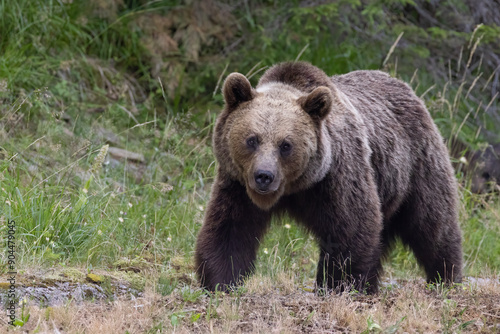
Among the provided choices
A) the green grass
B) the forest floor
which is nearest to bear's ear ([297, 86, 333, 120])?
the forest floor

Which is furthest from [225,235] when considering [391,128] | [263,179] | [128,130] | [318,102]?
[128,130]

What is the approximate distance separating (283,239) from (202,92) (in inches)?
148

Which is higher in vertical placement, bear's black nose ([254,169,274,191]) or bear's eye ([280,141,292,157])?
bear's eye ([280,141,292,157])

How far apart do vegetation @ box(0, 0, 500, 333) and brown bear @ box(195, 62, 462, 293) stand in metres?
0.32

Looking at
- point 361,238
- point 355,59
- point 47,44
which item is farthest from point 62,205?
point 355,59

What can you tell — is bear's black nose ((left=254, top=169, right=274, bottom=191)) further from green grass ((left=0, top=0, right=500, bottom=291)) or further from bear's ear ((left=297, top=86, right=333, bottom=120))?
green grass ((left=0, top=0, right=500, bottom=291))

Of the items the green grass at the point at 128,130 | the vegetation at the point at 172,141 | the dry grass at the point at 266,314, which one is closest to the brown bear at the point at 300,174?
the vegetation at the point at 172,141

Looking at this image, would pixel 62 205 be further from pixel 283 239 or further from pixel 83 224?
pixel 283 239

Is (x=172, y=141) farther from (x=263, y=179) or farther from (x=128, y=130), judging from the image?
(x=263, y=179)

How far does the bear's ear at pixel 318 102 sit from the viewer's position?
483 centimetres

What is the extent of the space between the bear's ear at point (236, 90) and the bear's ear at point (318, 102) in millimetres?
370

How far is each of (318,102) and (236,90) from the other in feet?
1.89

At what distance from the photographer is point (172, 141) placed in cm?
685

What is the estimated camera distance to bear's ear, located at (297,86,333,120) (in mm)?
4828
